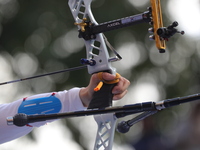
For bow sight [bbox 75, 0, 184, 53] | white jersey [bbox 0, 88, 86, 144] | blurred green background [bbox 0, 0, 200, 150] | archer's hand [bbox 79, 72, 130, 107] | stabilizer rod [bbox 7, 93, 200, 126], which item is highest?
bow sight [bbox 75, 0, 184, 53]

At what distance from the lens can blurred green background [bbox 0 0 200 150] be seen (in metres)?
10.5

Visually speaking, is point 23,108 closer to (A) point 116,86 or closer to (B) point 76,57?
(A) point 116,86

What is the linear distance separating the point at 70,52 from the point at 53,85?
0.65 m

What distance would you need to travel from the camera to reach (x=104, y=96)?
14.6 ft

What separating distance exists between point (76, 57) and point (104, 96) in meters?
6.42

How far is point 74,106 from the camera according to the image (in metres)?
4.96

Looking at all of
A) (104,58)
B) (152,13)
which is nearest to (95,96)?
(104,58)

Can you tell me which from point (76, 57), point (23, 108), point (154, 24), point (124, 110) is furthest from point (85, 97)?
point (76, 57)

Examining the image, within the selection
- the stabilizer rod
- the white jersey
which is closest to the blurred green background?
the white jersey

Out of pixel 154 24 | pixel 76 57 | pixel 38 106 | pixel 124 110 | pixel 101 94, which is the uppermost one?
pixel 154 24

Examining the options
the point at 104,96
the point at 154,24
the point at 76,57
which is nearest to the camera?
the point at 154,24

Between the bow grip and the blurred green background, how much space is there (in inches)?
219

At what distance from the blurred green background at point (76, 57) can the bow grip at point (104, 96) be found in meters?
Answer: 5.57

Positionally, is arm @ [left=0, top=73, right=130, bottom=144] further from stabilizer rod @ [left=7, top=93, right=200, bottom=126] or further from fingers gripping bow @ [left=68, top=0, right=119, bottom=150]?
stabilizer rod @ [left=7, top=93, right=200, bottom=126]
